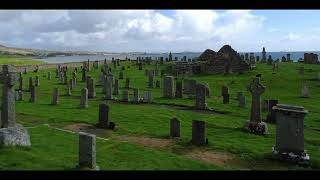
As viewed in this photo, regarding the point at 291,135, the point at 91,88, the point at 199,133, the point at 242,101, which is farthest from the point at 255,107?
the point at 91,88

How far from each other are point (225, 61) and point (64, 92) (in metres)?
21.6

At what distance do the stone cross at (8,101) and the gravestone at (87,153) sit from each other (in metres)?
3.73

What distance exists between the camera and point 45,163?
37.6ft

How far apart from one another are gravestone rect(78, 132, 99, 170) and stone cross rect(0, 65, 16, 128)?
12.2 feet

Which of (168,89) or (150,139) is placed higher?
(168,89)

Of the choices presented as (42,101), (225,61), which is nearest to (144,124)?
(42,101)

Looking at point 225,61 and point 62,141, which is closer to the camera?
point 62,141

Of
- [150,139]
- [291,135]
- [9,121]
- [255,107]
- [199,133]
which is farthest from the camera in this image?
[255,107]

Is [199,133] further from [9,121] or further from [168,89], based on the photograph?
[168,89]

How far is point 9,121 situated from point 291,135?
31.7 ft

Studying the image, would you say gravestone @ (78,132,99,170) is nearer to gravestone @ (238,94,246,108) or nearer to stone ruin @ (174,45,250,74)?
gravestone @ (238,94,246,108)

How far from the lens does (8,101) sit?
14.3 m
